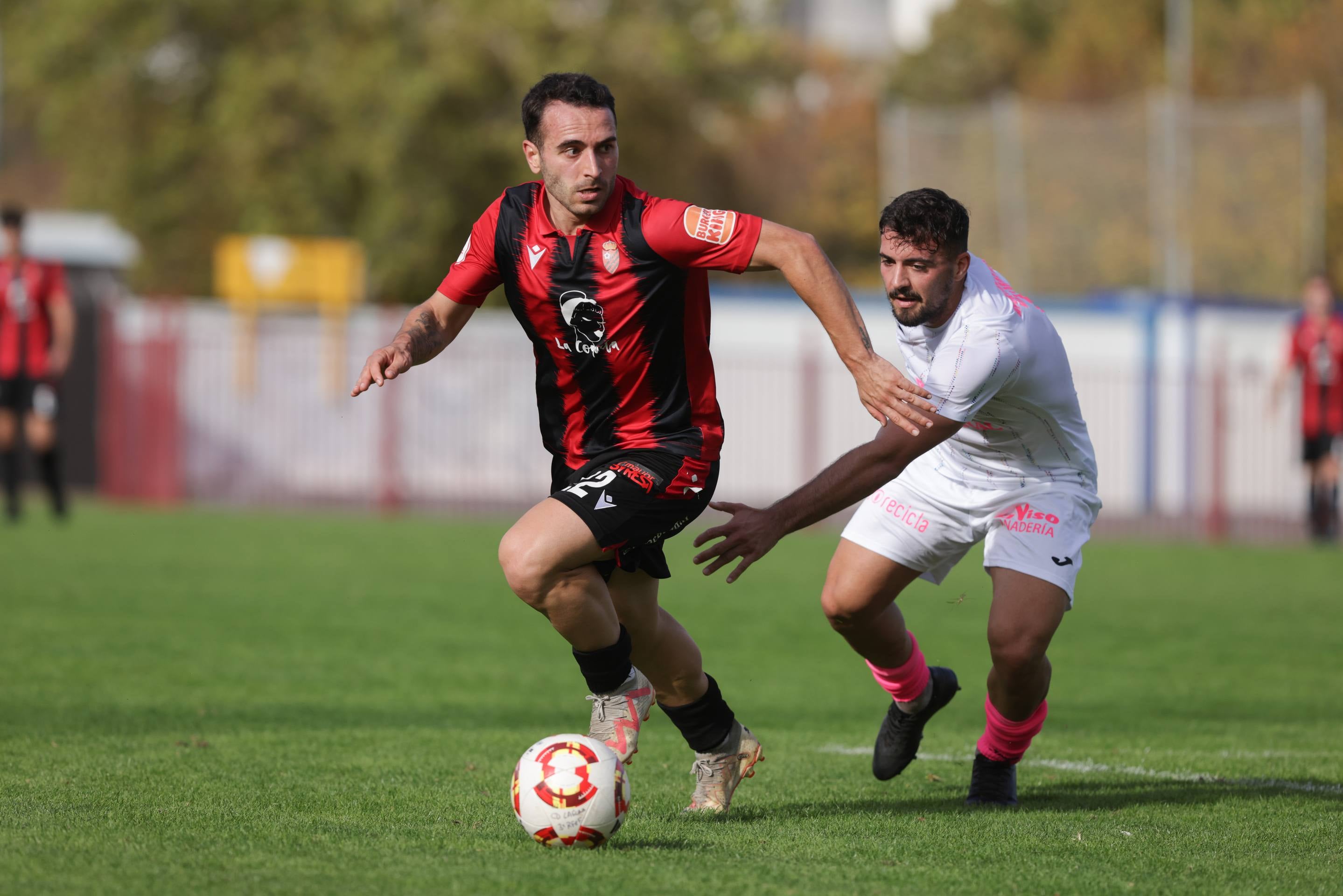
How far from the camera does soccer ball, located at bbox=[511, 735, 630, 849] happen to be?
4.44 metres

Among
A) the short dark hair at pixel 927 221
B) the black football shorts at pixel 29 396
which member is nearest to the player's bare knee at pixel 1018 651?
the short dark hair at pixel 927 221

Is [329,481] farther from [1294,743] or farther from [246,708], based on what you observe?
[1294,743]

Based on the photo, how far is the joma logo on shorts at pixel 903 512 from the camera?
568 centimetres

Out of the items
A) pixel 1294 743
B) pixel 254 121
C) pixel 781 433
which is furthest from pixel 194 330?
pixel 1294 743

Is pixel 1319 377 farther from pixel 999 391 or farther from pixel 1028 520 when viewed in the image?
pixel 999 391

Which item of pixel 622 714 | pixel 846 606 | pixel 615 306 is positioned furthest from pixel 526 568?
pixel 846 606

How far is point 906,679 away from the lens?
5789mm

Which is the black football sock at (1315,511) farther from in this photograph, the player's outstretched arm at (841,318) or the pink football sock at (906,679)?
the player's outstretched arm at (841,318)

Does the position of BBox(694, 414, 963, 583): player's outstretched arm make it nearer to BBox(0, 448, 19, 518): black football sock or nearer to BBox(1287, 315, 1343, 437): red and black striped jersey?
BBox(0, 448, 19, 518): black football sock

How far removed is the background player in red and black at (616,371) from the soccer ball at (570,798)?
1.61 feet

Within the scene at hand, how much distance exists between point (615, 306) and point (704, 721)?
1.39m

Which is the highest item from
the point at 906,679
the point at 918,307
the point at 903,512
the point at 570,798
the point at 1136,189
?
the point at 1136,189

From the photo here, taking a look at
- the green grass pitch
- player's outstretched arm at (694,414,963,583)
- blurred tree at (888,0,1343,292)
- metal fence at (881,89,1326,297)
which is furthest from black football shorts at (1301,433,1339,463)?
player's outstretched arm at (694,414,963,583)

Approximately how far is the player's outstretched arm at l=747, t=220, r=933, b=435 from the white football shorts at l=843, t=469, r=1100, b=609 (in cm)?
92
